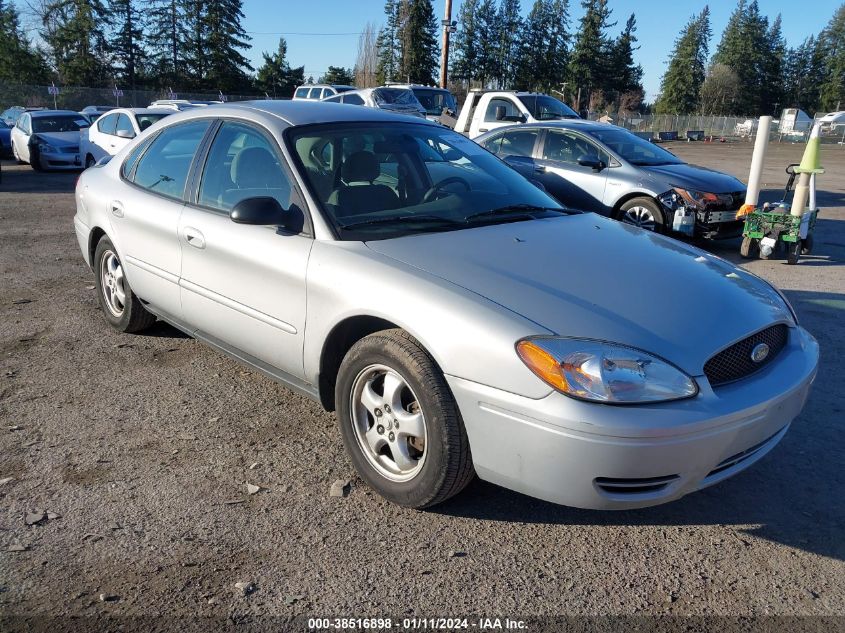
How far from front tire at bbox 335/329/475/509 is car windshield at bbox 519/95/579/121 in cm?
1191

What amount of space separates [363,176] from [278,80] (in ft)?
223

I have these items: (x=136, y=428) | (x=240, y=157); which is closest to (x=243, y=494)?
(x=136, y=428)

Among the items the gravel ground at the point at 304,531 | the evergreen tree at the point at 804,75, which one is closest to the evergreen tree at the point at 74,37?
the gravel ground at the point at 304,531

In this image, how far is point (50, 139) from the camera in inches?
674

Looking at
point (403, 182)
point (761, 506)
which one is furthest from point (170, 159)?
point (761, 506)

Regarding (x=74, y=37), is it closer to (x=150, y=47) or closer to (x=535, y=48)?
(x=150, y=47)

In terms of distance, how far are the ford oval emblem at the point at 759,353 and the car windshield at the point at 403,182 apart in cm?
138

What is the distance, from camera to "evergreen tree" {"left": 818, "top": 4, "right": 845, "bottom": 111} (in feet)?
290

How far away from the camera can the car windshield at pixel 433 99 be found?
20.1 metres

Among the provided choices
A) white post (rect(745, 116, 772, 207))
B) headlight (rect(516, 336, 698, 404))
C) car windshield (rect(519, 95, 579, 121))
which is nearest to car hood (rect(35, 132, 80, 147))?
car windshield (rect(519, 95, 579, 121))

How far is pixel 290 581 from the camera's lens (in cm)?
251

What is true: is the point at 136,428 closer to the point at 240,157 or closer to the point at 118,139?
the point at 240,157

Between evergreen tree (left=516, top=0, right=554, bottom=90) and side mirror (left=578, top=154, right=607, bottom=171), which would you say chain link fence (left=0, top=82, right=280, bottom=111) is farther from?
evergreen tree (left=516, top=0, right=554, bottom=90)

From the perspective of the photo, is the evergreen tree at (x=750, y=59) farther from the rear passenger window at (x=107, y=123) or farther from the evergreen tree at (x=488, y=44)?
the rear passenger window at (x=107, y=123)
